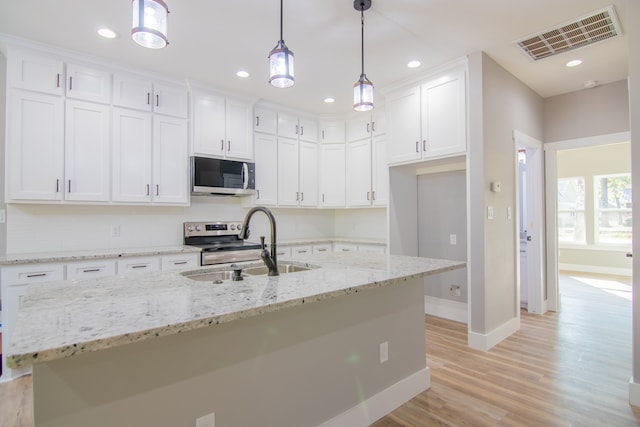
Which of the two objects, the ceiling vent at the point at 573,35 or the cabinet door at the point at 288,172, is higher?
the ceiling vent at the point at 573,35

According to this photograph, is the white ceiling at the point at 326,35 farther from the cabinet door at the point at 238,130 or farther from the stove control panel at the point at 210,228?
the stove control panel at the point at 210,228

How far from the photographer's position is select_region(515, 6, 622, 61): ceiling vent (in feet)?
8.45

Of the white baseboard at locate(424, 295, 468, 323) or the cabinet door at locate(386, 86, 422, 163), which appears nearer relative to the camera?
the cabinet door at locate(386, 86, 422, 163)

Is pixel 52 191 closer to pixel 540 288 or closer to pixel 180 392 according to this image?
pixel 180 392

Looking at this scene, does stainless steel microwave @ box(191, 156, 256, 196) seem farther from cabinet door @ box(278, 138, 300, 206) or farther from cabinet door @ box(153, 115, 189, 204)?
cabinet door @ box(278, 138, 300, 206)

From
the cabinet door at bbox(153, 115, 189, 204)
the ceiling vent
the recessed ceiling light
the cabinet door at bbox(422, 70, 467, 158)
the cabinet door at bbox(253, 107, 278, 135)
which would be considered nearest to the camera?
the ceiling vent

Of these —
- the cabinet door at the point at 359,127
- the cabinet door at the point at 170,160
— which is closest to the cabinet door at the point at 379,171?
the cabinet door at the point at 359,127

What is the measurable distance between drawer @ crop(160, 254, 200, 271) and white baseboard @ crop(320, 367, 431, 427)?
2.27m

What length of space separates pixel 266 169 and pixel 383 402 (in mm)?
3213

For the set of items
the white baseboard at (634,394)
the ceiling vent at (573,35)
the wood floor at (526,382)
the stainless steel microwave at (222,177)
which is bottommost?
the wood floor at (526,382)

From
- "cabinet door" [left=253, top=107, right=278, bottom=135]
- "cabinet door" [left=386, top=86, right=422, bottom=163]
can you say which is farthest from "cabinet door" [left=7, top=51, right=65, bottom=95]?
"cabinet door" [left=386, top=86, right=422, bottom=163]

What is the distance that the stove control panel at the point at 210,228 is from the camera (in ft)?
13.1

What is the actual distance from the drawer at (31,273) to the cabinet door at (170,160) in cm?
108

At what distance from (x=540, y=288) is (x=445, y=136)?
2.38 m
